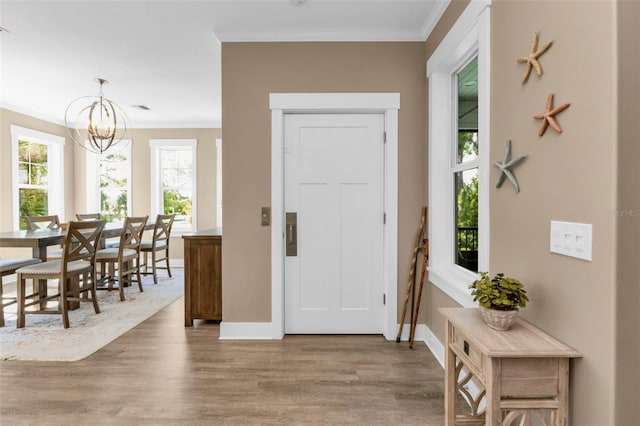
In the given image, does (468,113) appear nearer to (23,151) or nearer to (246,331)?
(246,331)

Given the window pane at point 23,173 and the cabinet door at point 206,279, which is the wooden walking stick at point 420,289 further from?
the window pane at point 23,173

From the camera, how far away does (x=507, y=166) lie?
Result: 170 centimetres

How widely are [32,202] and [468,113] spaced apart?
6508 mm

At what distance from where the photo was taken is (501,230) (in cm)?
181

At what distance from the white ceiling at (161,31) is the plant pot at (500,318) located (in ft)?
7.22

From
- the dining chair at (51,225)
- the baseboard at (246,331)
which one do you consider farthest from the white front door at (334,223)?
the dining chair at (51,225)

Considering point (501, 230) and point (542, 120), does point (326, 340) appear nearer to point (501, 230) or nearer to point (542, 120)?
point (501, 230)

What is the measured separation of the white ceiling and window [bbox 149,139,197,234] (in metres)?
2.21

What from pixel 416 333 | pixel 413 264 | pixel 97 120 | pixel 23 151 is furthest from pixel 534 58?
pixel 23 151

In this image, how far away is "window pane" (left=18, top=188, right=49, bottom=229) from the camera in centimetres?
554

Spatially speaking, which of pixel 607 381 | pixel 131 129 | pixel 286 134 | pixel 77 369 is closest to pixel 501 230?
pixel 607 381

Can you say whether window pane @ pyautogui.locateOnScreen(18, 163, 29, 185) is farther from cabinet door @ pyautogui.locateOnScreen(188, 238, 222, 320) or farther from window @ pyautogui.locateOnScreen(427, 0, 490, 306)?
window @ pyautogui.locateOnScreen(427, 0, 490, 306)

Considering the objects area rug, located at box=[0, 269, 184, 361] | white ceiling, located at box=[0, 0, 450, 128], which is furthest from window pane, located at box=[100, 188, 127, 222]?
white ceiling, located at box=[0, 0, 450, 128]

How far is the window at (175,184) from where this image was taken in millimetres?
6508
